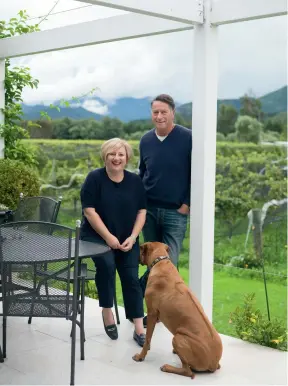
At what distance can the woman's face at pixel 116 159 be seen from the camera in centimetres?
457

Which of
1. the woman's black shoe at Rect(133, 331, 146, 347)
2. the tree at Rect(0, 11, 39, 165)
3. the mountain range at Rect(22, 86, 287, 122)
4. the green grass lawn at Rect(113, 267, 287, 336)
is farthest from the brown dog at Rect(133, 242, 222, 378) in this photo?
the mountain range at Rect(22, 86, 287, 122)

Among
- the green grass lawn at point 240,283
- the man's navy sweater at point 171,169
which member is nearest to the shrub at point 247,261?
the green grass lawn at point 240,283

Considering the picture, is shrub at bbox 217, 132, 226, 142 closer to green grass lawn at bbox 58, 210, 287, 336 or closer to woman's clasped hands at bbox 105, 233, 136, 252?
green grass lawn at bbox 58, 210, 287, 336

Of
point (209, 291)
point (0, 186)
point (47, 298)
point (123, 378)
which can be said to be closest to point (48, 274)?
point (47, 298)

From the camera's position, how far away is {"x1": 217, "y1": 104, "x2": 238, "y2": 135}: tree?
11867mm

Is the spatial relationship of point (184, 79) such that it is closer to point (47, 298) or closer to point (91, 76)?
point (91, 76)

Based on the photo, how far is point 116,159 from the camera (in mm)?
4574

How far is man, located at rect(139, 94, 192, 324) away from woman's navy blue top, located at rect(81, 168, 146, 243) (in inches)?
12.8

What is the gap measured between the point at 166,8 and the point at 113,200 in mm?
1318

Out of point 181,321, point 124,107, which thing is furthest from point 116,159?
point 124,107

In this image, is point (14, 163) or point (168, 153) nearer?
point (168, 153)

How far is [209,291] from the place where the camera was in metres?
4.94

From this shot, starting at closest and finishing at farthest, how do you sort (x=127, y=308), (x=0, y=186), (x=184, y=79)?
(x=127, y=308) → (x=0, y=186) → (x=184, y=79)

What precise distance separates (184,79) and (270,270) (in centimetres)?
354
